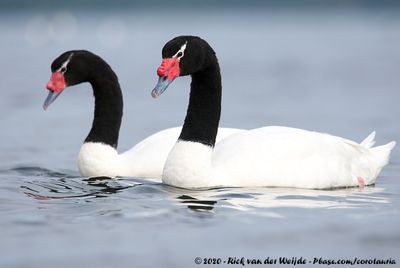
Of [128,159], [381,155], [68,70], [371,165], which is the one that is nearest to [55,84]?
[68,70]

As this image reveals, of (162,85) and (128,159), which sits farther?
(128,159)

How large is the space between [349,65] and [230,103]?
42.4ft

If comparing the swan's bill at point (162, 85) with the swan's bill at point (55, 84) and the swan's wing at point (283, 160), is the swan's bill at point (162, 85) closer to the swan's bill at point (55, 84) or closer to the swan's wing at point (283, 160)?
the swan's wing at point (283, 160)

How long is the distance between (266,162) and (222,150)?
628 millimetres

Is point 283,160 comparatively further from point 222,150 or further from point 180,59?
point 180,59

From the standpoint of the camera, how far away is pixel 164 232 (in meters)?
10.4

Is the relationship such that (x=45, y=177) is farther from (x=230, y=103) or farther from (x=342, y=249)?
(x=230, y=103)

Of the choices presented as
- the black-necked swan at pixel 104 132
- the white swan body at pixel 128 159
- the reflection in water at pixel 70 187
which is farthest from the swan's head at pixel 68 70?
the reflection in water at pixel 70 187

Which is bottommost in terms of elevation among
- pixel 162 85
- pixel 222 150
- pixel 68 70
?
pixel 222 150

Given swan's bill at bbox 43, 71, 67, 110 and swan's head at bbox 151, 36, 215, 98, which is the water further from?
swan's head at bbox 151, 36, 215, 98

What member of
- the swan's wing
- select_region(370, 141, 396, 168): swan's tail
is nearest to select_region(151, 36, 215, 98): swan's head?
the swan's wing

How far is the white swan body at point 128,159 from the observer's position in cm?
1343

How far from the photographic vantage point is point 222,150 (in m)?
12.6

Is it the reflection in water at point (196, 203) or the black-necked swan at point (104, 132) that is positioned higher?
the black-necked swan at point (104, 132)
